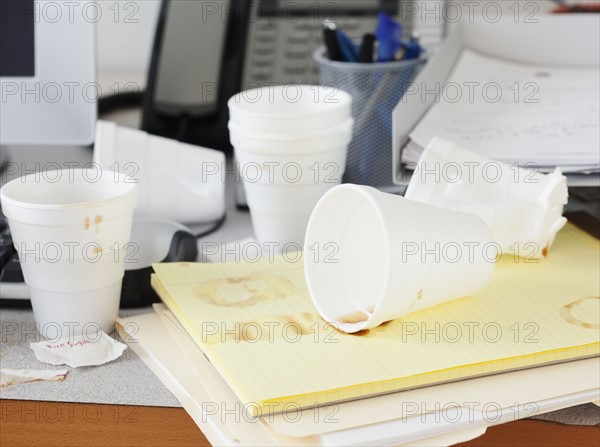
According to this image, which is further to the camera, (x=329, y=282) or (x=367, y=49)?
(x=367, y=49)

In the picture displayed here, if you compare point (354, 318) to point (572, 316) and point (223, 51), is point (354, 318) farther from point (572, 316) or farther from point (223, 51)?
point (223, 51)

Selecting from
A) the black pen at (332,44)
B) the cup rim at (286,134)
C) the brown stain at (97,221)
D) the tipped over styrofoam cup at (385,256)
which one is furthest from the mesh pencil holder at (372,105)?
the brown stain at (97,221)

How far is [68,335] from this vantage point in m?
0.62

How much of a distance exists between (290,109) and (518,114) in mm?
221

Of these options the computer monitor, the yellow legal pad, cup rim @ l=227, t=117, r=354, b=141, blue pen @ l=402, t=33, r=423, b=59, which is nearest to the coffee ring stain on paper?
the yellow legal pad

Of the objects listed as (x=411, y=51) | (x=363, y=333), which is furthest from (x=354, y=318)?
(x=411, y=51)

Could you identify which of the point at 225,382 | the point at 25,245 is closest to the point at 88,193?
the point at 25,245

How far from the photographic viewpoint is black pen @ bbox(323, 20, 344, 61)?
33.7 inches

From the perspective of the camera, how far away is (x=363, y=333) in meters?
0.58

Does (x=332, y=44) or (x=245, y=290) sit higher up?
(x=332, y=44)

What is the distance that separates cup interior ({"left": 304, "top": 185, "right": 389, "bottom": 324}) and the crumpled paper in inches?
5.6

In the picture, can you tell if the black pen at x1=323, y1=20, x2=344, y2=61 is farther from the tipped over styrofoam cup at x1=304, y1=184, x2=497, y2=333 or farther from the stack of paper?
the tipped over styrofoam cup at x1=304, y1=184, x2=497, y2=333

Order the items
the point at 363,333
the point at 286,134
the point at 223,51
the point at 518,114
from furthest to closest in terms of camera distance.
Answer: the point at 223,51
the point at 518,114
the point at 286,134
the point at 363,333

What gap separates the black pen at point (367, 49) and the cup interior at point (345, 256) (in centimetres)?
26
